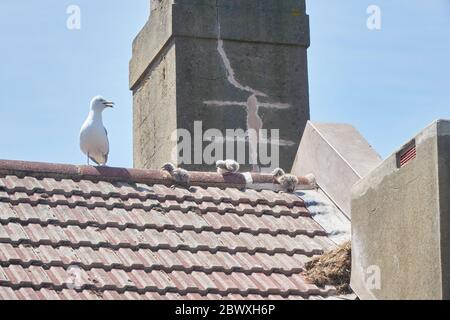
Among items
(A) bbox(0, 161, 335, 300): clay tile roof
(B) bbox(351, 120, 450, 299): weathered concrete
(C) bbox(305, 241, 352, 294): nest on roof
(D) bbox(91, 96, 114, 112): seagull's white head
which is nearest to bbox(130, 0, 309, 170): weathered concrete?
(D) bbox(91, 96, 114, 112): seagull's white head

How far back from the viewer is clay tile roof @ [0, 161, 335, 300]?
809 cm

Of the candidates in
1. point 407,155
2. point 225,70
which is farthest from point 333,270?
point 225,70

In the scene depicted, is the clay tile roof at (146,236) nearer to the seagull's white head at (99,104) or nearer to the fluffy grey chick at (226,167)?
the fluffy grey chick at (226,167)

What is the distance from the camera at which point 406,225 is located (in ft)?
25.5

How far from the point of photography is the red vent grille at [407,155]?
25.6 feet

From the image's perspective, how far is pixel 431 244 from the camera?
7.39 meters

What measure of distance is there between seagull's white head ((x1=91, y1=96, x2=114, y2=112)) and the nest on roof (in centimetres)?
254

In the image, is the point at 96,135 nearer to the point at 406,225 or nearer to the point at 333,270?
the point at 333,270

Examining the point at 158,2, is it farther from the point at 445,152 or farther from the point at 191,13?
the point at 445,152

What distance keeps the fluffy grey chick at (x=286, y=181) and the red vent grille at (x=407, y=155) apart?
2.07 m

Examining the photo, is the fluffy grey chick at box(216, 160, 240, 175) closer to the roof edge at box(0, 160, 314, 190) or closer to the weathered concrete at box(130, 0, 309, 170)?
the roof edge at box(0, 160, 314, 190)

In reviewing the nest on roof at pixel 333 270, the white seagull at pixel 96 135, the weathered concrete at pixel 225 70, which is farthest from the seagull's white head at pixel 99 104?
the nest on roof at pixel 333 270
